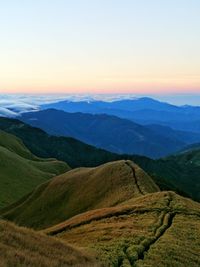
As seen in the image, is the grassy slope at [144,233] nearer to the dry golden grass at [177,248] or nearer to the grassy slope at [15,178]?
the dry golden grass at [177,248]

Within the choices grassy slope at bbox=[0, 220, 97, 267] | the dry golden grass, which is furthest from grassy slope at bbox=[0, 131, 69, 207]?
grassy slope at bbox=[0, 220, 97, 267]

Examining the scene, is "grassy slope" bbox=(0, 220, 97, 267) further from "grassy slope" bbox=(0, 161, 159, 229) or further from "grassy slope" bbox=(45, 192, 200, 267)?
"grassy slope" bbox=(0, 161, 159, 229)

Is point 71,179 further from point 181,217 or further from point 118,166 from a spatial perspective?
point 181,217

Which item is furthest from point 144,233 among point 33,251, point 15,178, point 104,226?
point 15,178

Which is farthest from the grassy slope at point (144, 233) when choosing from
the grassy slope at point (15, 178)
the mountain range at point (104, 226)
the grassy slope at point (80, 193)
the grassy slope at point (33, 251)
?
the grassy slope at point (15, 178)

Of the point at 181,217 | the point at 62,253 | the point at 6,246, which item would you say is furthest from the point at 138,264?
the point at 181,217

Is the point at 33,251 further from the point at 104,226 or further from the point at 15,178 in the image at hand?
the point at 15,178
